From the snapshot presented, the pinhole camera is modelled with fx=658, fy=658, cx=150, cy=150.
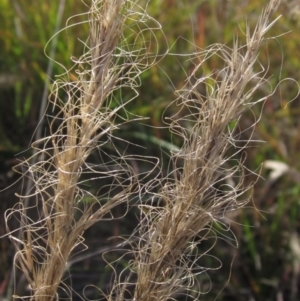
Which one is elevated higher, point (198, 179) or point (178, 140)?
point (198, 179)

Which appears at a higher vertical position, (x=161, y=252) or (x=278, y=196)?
(x=161, y=252)

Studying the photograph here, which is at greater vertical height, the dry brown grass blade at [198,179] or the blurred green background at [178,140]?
the dry brown grass blade at [198,179]

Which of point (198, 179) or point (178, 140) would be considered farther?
point (178, 140)

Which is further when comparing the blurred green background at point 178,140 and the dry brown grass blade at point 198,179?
the blurred green background at point 178,140

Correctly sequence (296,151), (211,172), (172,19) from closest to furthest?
(211,172) < (296,151) < (172,19)

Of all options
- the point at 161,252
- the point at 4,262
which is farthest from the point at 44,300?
the point at 4,262

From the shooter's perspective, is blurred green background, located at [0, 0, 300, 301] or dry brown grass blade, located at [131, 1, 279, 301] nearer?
dry brown grass blade, located at [131, 1, 279, 301]

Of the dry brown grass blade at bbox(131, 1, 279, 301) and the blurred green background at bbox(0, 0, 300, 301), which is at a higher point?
the dry brown grass blade at bbox(131, 1, 279, 301)

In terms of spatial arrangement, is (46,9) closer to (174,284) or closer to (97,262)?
(97,262)
